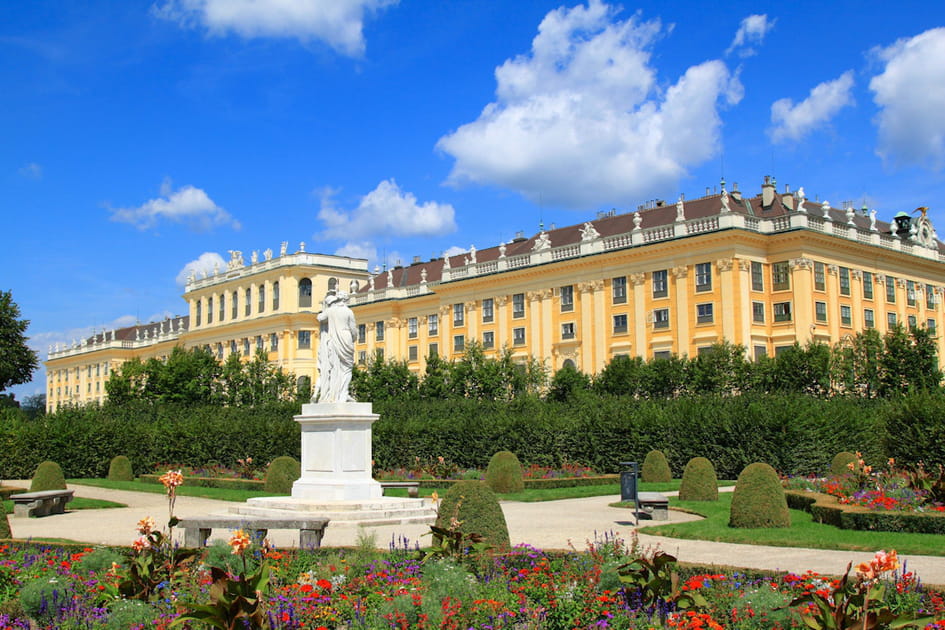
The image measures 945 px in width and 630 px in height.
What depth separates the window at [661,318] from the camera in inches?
2125

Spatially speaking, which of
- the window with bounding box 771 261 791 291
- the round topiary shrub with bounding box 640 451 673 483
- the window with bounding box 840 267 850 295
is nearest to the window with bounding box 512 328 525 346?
the window with bounding box 771 261 791 291

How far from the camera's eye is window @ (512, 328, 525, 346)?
6219 cm

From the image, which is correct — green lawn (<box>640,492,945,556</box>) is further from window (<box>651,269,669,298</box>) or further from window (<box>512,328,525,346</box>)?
window (<box>512,328,525,346</box>)

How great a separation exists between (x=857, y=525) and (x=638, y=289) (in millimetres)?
39245

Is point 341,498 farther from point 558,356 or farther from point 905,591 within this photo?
point 558,356

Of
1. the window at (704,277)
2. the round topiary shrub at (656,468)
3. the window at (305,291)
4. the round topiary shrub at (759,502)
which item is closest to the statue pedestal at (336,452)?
the round topiary shrub at (759,502)

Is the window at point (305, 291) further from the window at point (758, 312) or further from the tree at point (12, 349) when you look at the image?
the window at point (758, 312)

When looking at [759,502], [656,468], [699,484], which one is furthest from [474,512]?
[656,468]

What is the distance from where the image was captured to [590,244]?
2285 inches

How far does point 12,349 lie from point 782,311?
50.8 meters

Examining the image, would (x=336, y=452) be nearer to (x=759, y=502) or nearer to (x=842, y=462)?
(x=759, y=502)

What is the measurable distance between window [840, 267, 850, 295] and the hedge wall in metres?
18.2

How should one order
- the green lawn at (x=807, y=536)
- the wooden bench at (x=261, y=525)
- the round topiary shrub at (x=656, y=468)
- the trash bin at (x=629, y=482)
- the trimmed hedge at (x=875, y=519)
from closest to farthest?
the wooden bench at (x=261, y=525), the green lawn at (x=807, y=536), the trimmed hedge at (x=875, y=519), the trash bin at (x=629, y=482), the round topiary shrub at (x=656, y=468)

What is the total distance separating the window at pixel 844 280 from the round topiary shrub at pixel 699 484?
34.3 m
